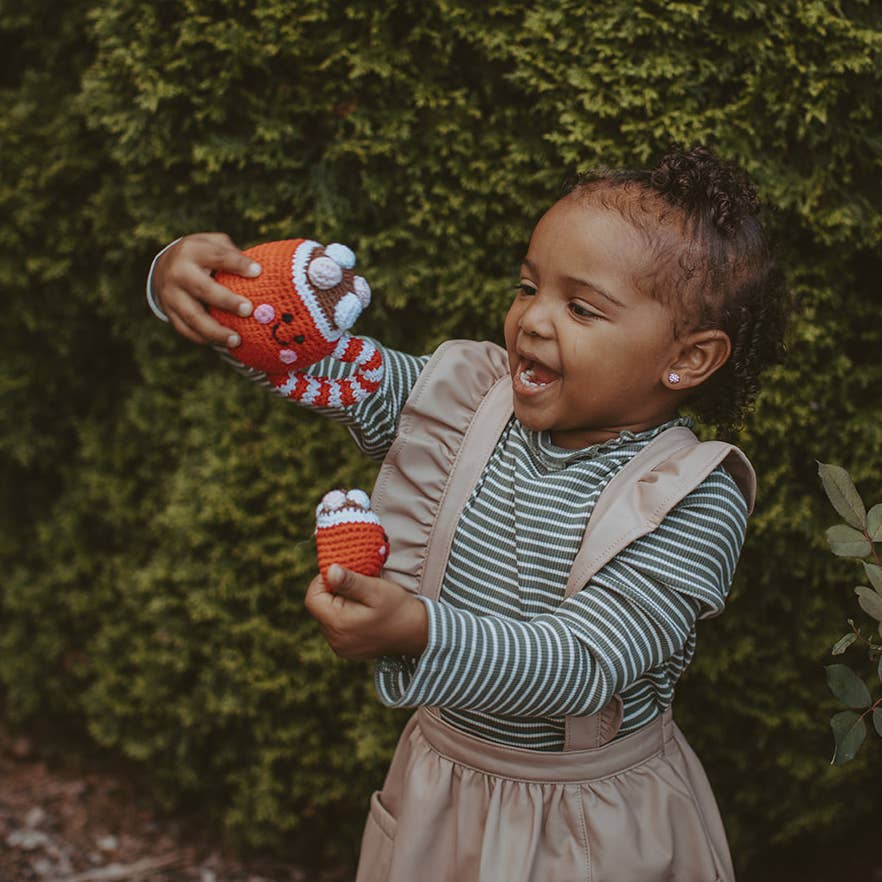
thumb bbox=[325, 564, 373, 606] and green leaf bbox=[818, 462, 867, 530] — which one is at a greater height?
green leaf bbox=[818, 462, 867, 530]

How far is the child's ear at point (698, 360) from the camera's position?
1620 mm

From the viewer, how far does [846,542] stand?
144 cm

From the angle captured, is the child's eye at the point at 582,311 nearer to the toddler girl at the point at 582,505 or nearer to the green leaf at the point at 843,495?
the toddler girl at the point at 582,505

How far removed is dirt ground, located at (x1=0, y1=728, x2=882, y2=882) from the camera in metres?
2.70

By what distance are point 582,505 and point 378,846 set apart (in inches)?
30.7

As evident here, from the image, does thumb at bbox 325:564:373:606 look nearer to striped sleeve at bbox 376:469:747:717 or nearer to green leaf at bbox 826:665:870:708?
striped sleeve at bbox 376:469:747:717

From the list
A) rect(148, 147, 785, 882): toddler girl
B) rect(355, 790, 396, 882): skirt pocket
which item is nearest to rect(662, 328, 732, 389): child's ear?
rect(148, 147, 785, 882): toddler girl

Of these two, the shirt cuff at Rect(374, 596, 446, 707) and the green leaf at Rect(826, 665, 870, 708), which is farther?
the green leaf at Rect(826, 665, 870, 708)

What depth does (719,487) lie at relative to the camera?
156cm

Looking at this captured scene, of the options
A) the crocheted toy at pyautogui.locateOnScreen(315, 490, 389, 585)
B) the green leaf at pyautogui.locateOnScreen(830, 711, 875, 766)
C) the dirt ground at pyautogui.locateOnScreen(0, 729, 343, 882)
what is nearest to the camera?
the crocheted toy at pyautogui.locateOnScreen(315, 490, 389, 585)

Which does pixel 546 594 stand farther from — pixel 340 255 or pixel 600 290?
pixel 340 255

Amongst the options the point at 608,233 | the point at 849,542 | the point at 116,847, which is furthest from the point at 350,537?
the point at 116,847

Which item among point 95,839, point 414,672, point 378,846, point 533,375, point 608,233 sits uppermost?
point 608,233

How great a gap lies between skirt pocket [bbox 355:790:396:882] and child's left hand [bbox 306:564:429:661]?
672mm
